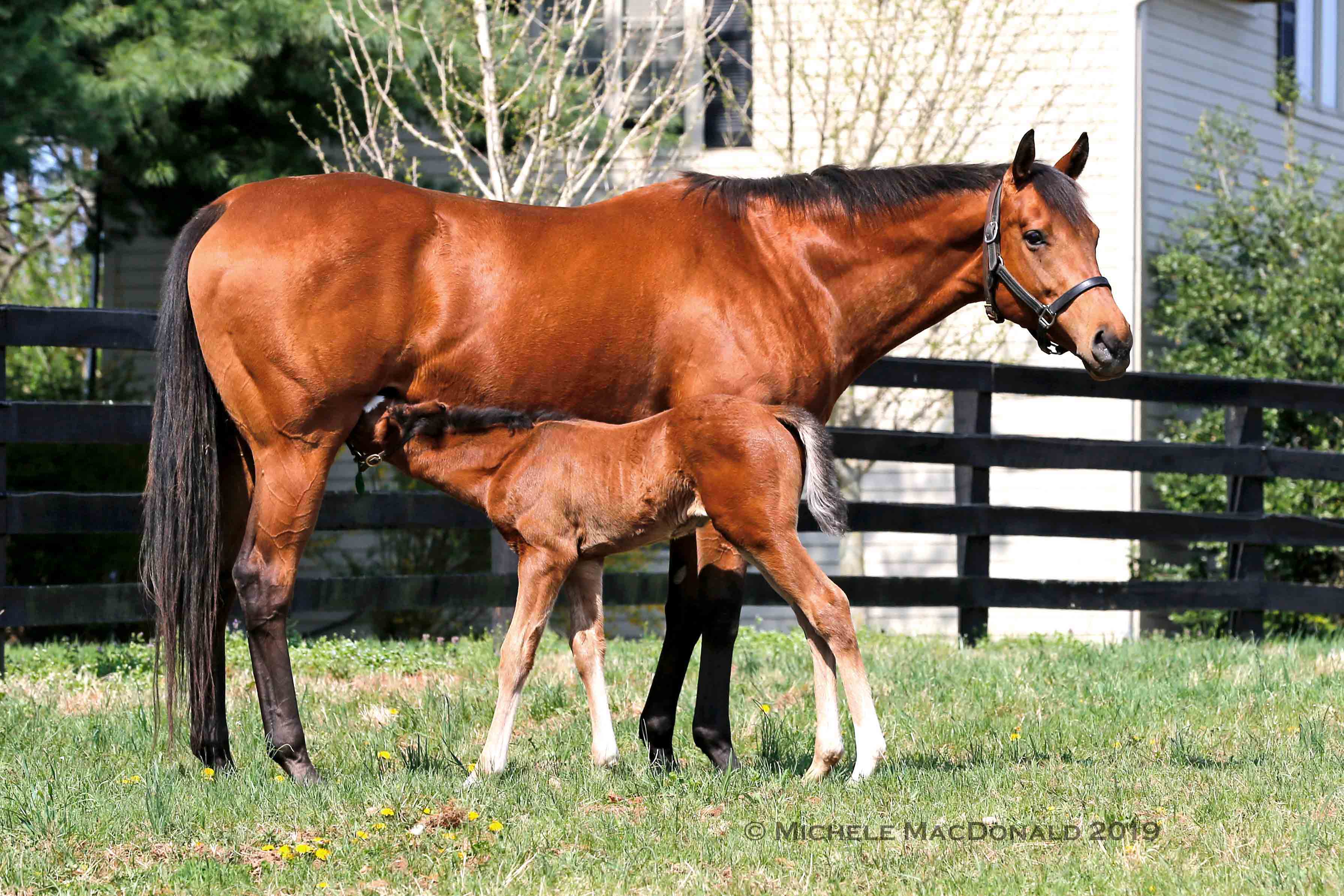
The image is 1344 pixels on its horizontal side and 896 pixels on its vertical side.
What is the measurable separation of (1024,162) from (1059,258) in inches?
14.1

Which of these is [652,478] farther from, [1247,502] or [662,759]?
[1247,502]

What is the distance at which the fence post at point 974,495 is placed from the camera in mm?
9062

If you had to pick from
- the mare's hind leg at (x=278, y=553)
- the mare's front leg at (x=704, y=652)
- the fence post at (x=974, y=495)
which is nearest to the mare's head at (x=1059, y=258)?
the mare's front leg at (x=704, y=652)

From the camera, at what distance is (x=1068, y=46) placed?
41.6 feet

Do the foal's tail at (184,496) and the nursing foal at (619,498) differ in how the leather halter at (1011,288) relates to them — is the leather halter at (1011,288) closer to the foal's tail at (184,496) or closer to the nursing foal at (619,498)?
the nursing foal at (619,498)

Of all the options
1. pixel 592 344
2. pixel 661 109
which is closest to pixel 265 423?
pixel 592 344

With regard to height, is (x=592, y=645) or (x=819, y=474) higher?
(x=819, y=474)

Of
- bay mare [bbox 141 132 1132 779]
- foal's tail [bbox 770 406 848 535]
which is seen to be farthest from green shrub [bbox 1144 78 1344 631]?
foal's tail [bbox 770 406 848 535]

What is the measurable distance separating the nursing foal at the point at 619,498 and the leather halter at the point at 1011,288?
1028 mm

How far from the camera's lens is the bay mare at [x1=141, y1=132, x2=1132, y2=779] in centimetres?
475

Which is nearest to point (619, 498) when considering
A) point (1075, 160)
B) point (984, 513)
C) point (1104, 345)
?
point (1104, 345)

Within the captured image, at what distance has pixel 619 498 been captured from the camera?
4707 millimetres

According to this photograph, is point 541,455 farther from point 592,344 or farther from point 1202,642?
point 1202,642

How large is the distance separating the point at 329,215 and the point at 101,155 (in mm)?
7578
